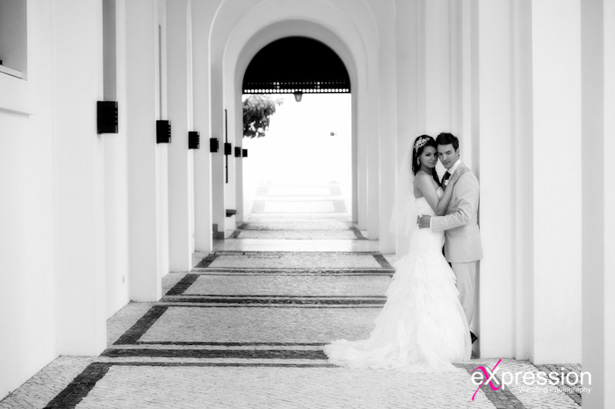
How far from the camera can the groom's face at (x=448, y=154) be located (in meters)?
5.95

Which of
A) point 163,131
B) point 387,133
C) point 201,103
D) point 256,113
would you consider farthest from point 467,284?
point 256,113

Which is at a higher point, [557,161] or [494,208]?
[557,161]

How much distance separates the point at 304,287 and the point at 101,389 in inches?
177

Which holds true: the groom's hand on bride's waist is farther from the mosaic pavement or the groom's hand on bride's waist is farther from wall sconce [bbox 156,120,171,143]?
wall sconce [bbox 156,120,171,143]

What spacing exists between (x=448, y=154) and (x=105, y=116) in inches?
101

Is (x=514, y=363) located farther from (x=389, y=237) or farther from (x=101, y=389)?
(x=389, y=237)

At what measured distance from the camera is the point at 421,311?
5.81m

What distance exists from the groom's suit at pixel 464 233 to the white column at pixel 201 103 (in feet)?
23.2

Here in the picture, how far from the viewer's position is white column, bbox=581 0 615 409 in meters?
3.70

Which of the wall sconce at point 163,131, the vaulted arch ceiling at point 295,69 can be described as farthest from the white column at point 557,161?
the vaulted arch ceiling at point 295,69

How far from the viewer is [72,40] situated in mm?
5992

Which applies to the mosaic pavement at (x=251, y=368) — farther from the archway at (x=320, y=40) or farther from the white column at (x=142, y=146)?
the archway at (x=320, y=40)

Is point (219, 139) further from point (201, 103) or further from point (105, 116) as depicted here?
point (105, 116)
